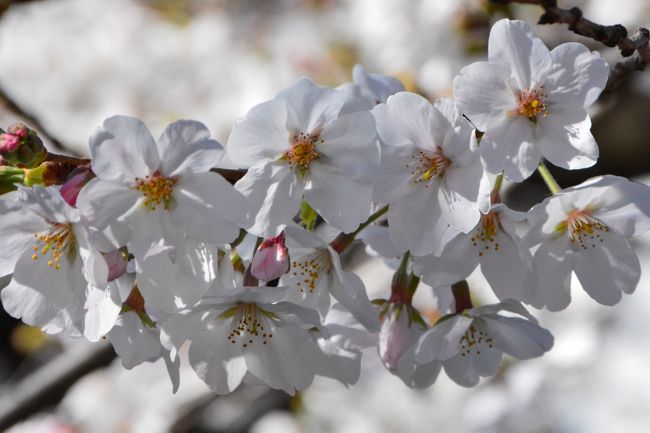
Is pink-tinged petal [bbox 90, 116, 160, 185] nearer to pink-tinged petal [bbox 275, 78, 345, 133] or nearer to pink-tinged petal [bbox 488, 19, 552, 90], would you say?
pink-tinged petal [bbox 275, 78, 345, 133]

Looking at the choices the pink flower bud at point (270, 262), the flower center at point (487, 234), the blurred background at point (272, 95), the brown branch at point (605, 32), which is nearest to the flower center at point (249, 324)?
the pink flower bud at point (270, 262)

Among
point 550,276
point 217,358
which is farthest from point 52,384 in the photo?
point 550,276

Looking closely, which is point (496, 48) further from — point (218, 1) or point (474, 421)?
point (218, 1)

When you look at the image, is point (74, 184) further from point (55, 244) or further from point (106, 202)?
point (55, 244)

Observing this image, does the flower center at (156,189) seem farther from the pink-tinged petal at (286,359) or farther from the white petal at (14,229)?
the pink-tinged petal at (286,359)

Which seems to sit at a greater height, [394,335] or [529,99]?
[529,99]

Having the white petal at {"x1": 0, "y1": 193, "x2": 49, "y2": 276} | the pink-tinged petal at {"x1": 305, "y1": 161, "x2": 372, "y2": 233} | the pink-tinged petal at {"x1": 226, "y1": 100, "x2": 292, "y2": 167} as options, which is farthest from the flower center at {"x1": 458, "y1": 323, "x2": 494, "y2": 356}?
the white petal at {"x1": 0, "y1": 193, "x2": 49, "y2": 276}
